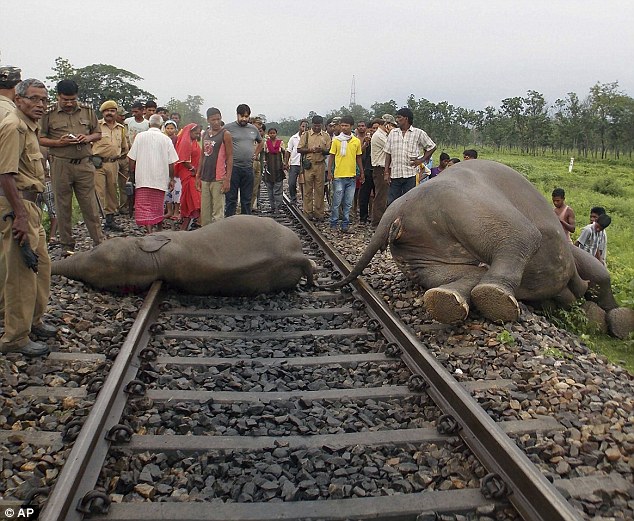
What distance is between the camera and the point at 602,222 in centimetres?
753

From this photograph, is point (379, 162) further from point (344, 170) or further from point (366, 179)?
point (366, 179)

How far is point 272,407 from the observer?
10.5 ft

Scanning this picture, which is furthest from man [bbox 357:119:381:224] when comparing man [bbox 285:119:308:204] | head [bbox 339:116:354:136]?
man [bbox 285:119:308:204]

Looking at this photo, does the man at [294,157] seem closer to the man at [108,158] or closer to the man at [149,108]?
the man at [149,108]

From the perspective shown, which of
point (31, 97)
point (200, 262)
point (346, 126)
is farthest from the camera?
point (346, 126)

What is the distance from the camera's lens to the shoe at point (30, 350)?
375cm

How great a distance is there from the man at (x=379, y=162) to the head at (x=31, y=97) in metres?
6.20

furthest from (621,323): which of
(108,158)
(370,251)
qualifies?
(108,158)

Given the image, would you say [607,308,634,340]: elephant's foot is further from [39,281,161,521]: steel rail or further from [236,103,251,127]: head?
[236,103,251,127]: head

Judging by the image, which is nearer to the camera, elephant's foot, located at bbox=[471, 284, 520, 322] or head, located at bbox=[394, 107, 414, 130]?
elephant's foot, located at bbox=[471, 284, 520, 322]

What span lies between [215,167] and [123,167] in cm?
316

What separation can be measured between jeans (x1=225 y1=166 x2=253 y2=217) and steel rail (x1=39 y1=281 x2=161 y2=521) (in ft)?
15.9

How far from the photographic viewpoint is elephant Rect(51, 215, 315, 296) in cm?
518

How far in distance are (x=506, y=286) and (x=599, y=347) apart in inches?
69.4
